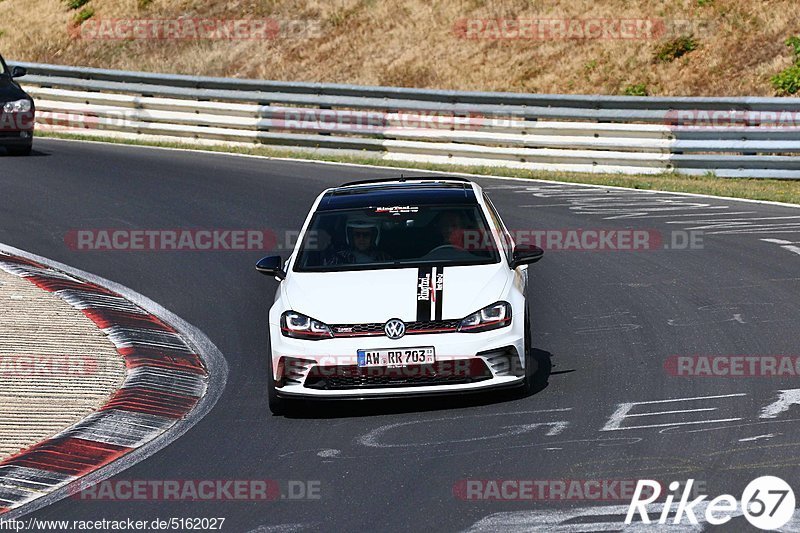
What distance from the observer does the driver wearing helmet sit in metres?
9.80

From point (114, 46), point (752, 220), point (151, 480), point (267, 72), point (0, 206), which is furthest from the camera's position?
point (114, 46)

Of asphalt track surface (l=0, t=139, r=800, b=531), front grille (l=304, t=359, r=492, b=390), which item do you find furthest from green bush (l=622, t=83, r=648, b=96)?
front grille (l=304, t=359, r=492, b=390)

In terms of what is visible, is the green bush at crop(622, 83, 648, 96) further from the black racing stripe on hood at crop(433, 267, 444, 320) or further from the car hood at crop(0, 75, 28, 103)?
the black racing stripe on hood at crop(433, 267, 444, 320)

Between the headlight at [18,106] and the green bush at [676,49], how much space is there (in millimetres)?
12369

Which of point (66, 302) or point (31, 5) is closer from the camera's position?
point (66, 302)

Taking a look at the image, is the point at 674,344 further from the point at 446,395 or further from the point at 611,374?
the point at 446,395

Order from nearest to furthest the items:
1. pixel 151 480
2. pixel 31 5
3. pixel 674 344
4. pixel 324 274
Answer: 1. pixel 151 480
2. pixel 324 274
3. pixel 674 344
4. pixel 31 5

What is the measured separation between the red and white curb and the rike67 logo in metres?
3.16

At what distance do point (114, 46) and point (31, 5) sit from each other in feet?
18.2

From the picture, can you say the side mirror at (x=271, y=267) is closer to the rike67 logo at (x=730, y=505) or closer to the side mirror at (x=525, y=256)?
the side mirror at (x=525, y=256)

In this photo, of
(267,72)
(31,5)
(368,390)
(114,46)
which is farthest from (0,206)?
(31,5)

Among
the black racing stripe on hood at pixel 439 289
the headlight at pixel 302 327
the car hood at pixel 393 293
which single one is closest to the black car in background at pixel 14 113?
the car hood at pixel 393 293

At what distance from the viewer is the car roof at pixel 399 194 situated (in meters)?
10.2

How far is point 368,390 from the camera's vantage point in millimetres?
8805
